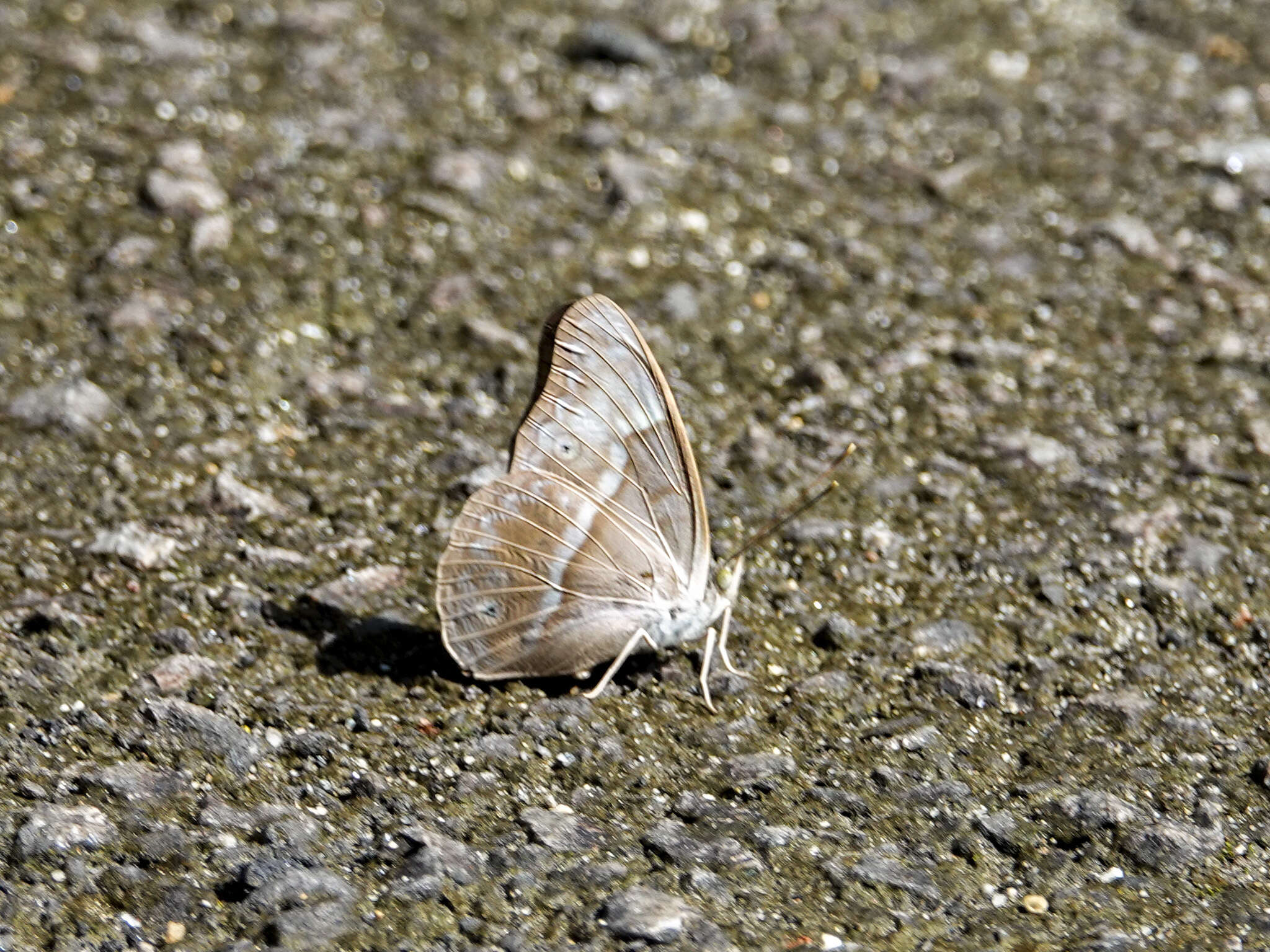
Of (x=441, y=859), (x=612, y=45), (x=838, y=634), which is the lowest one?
(x=441, y=859)

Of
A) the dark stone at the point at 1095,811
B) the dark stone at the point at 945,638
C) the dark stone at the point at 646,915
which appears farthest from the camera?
the dark stone at the point at 945,638

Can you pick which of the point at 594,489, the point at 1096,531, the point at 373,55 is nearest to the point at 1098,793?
the point at 1096,531

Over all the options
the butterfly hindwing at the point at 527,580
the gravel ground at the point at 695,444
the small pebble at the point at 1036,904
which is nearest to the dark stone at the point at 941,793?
the gravel ground at the point at 695,444

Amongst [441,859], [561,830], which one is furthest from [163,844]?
[561,830]

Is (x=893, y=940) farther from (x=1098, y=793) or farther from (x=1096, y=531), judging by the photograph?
(x=1096, y=531)

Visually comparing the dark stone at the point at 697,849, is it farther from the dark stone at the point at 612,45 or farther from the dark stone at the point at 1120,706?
the dark stone at the point at 612,45

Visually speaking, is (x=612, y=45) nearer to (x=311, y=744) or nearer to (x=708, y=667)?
(x=708, y=667)
